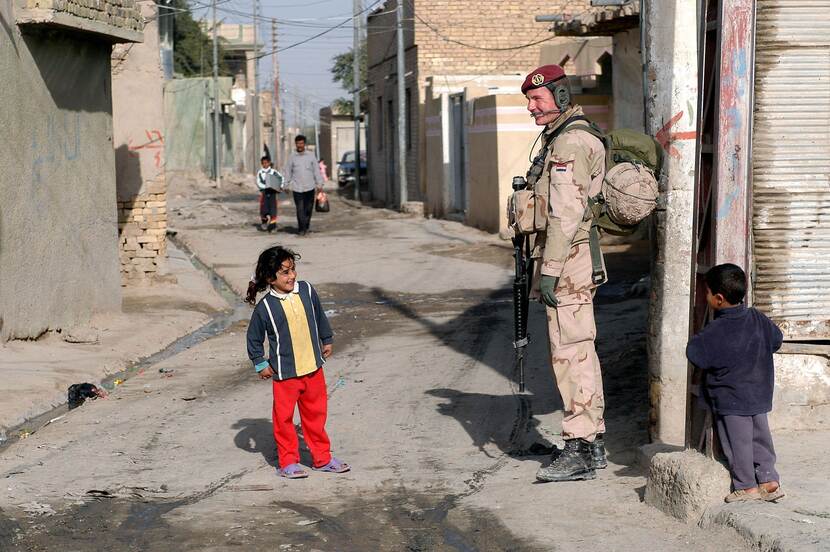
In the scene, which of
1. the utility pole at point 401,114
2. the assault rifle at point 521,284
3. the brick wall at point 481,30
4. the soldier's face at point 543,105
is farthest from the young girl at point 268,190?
the soldier's face at point 543,105

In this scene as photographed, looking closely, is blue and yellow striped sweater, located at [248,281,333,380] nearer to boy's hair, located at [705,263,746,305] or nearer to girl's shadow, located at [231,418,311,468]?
girl's shadow, located at [231,418,311,468]

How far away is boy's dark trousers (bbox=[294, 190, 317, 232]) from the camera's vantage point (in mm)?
21484

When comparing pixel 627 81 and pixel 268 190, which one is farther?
pixel 268 190

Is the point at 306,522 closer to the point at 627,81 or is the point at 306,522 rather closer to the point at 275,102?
the point at 627,81

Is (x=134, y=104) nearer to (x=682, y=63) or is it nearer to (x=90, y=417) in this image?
(x=90, y=417)

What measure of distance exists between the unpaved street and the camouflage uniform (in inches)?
14.8

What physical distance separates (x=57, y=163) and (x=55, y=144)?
0.57 feet

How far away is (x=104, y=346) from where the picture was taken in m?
10.2

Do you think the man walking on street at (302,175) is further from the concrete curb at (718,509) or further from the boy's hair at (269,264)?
the concrete curb at (718,509)

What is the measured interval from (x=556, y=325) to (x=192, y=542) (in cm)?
202

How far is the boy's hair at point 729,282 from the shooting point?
185 inches

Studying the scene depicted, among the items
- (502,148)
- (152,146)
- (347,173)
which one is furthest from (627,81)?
(347,173)

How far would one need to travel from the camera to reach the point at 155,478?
6027mm

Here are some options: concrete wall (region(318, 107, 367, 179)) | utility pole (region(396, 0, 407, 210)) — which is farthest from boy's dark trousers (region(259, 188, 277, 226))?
concrete wall (region(318, 107, 367, 179))
